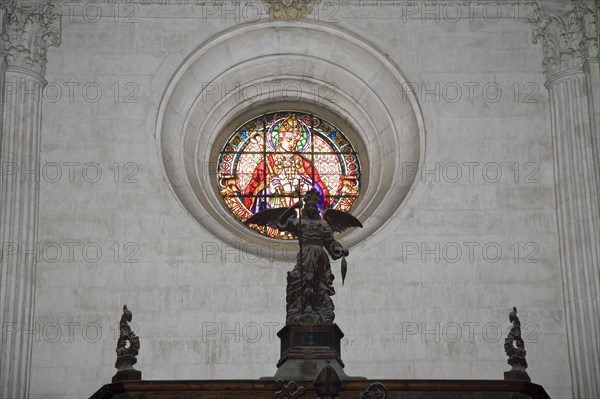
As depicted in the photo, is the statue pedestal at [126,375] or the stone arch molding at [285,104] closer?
the statue pedestal at [126,375]

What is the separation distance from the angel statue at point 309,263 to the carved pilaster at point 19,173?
466cm

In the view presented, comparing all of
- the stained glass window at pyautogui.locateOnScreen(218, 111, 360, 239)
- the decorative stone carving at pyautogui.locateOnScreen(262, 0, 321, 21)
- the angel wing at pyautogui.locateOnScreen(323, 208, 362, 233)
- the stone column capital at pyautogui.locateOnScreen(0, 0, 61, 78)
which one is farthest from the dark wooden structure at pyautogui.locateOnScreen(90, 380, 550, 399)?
the decorative stone carving at pyautogui.locateOnScreen(262, 0, 321, 21)

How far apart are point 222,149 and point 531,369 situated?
6473mm

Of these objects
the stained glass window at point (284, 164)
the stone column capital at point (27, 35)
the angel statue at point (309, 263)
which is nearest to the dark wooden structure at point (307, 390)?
the angel statue at point (309, 263)

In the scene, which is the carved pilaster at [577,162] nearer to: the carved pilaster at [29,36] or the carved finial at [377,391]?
the carved finial at [377,391]

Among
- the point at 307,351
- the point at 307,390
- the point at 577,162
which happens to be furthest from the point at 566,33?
the point at 307,390

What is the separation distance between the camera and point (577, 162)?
2034 cm

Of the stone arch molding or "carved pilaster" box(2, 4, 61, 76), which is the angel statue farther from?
"carved pilaster" box(2, 4, 61, 76)

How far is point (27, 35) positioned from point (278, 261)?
524cm

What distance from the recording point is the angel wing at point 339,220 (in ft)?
54.6

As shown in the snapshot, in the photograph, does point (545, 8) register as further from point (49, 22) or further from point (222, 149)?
point (49, 22)

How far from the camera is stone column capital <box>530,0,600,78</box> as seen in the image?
20.8m

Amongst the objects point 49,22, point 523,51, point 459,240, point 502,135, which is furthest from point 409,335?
point 49,22

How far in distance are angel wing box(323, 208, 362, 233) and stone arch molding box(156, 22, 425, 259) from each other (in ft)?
10.9
